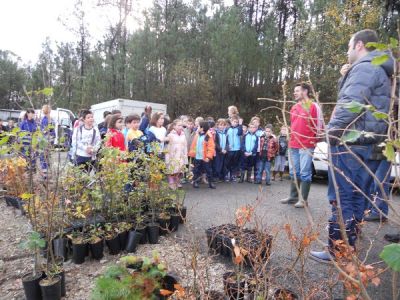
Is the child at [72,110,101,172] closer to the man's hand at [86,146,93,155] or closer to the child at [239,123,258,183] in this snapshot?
the man's hand at [86,146,93,155]

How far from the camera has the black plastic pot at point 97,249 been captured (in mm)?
3115

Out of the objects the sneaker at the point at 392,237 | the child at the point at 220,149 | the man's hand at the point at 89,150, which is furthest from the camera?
the child at the point at 220,149

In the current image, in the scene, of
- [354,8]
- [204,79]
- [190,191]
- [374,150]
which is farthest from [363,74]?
[204,79]

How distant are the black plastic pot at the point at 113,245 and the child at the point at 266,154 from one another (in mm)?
5120

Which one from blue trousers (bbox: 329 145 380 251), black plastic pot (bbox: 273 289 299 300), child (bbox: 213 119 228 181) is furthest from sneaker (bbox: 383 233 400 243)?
child (bbox: 213 119 228 181)

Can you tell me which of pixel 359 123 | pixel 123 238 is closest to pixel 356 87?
pixel 359 123

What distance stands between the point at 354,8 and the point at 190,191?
13213 mm

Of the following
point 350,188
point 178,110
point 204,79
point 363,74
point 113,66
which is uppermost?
point 113,66

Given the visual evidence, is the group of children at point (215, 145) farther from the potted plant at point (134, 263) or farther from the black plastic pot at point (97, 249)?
the potted plant at point (134, 263)

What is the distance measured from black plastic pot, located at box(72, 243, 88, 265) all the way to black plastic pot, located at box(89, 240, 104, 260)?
76 mm

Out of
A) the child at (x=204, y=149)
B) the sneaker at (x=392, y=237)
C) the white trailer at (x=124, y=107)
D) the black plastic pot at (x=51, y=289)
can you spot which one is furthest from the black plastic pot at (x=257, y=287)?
the white trailer at (x=124, y=107)

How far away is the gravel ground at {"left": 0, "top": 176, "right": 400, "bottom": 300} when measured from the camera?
239 cm

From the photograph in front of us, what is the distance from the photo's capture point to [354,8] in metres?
14.2

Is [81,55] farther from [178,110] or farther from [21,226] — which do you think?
[21,226]
